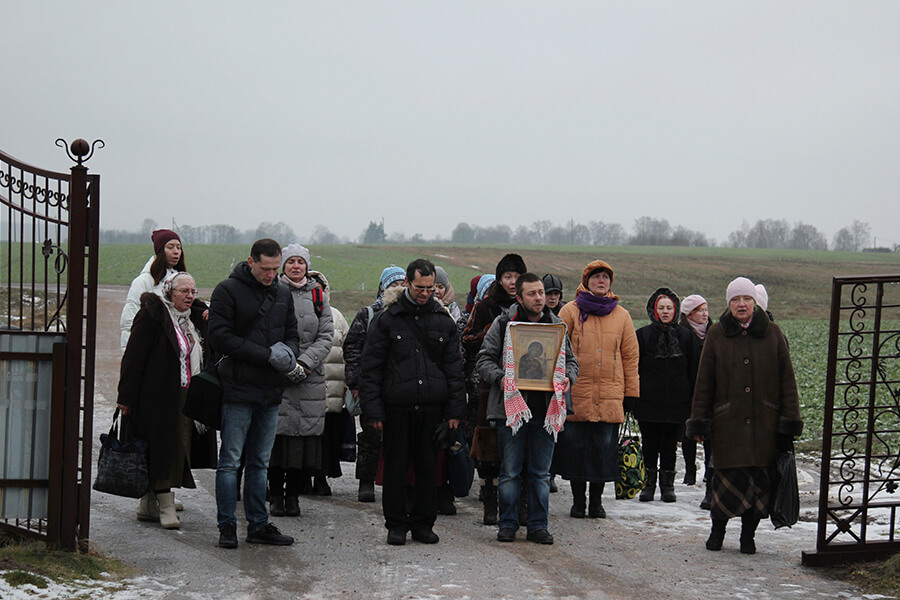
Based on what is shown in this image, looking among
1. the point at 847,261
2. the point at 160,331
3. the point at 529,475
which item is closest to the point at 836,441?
the point at 529,475

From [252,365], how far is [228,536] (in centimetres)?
128

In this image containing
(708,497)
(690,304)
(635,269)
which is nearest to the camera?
(708,497)

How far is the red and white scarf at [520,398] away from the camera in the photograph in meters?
7.61

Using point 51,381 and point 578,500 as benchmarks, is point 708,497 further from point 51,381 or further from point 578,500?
point 51,381

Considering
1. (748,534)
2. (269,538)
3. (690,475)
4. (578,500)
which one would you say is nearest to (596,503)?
(578,500)

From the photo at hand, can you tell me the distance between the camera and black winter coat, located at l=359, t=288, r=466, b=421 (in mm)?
7406

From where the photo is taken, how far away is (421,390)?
7.39 metres

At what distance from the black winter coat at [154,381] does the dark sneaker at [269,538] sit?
824 millimetres

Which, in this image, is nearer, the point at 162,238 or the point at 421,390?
the point at 421,390

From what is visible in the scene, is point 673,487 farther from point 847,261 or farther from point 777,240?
point 777,240

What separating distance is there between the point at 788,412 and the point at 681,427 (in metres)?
2.44

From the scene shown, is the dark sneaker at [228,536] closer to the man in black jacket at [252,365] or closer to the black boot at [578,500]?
the man in black jacket at [252,365]

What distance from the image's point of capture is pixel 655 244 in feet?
441

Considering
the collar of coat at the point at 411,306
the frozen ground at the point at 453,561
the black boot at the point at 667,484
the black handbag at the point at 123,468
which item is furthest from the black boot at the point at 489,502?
the black handbag at the point at 123,468
